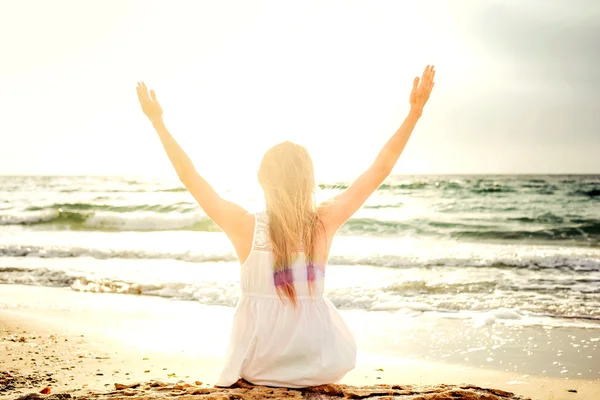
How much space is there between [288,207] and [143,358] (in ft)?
10.4

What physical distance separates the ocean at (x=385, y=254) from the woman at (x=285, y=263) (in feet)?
0.59

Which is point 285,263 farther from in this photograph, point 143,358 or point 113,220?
point 113,220

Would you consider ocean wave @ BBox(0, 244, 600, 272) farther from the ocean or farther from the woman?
the woman

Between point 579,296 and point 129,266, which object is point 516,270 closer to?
point 579,296

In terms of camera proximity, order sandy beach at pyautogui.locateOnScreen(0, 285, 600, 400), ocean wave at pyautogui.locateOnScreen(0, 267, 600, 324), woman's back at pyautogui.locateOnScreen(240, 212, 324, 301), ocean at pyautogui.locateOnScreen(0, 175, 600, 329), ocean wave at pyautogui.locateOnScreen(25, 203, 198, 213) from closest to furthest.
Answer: woman's back at pyautogui.locateOnScreen(240, 212, 324, 301)
sandy beach at pyautogui.locateOnScreen(0, 285, 600, 400)
ocean wave at pyautogui.locateOnScreen(0, 267, 600, 324)
ocean at pyautogui.locateOnScreen(0, 175, 600, 329)
ocean wave at pyautogui.locateOnScreen(25, 203, 198, 213)

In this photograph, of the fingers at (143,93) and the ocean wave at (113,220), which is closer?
the fingers at (143,93)

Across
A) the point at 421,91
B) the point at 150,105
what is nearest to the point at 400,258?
the point at 421,91

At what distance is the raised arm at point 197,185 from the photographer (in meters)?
2.69

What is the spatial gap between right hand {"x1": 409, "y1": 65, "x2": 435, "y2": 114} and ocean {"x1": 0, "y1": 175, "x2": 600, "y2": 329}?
24.6 inches

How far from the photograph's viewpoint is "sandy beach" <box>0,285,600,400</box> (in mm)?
4441

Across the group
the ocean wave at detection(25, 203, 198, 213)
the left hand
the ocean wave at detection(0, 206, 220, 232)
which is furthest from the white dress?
the ocean wave at detection(25, 203, 198, 213)

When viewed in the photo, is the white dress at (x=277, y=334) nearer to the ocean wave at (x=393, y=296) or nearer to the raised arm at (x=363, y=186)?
the raised arm at (x=363, y=186)

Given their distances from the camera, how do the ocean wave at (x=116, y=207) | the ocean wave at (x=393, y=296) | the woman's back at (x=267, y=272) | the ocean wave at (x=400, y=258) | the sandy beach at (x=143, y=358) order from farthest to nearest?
the ocean wave at (x=116, y=207) → the ocean wave at (x=400, y=258) → the ocean wave at (x=393, y=296) → the sandy beach at (x=143, y=358) → the woman's back at (x=267, y=272)

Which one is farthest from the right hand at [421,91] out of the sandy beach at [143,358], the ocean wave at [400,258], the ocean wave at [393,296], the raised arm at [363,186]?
the ocean wave at [400,258]
